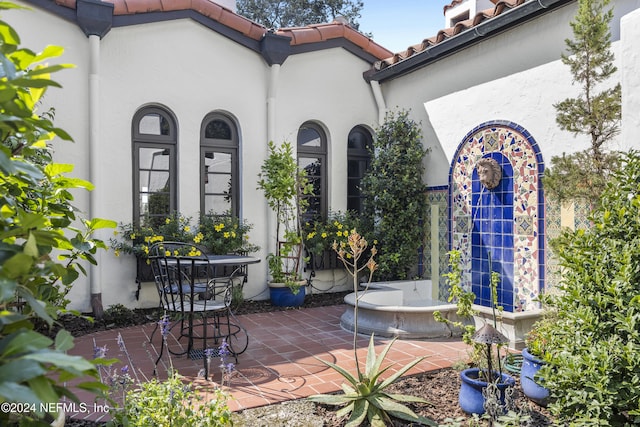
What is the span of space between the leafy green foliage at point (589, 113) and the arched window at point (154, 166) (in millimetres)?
5305

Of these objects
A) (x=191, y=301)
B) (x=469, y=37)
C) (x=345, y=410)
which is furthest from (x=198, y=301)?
(x=469, y=37)

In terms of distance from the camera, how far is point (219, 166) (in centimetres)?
749

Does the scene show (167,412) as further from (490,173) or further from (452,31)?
(452,31)

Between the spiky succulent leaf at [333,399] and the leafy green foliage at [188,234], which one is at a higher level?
the leafy green foliage at [188,234]

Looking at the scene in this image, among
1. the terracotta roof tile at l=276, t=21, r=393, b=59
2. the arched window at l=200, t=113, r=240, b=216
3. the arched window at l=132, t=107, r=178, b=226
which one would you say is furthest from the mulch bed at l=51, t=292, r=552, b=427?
the terracotta roof tile at l=276, t=21, r=393, b=59

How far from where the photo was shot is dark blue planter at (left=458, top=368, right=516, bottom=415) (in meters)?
3.26

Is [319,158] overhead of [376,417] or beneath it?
overhead

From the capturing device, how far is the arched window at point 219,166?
24.1 feet

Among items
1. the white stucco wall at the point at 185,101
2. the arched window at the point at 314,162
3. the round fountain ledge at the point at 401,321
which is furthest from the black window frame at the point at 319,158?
the round fountain ledge at the point at 401,321

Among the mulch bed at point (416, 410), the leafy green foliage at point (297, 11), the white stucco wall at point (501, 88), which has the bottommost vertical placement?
the mulch bed at point (416, 410)

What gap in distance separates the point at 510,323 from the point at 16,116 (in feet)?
16.5

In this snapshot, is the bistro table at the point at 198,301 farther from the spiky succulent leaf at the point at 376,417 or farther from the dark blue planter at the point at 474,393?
the dark blue planter at the point at 474,393

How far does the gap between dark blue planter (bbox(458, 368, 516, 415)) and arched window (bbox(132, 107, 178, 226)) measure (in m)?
5.09

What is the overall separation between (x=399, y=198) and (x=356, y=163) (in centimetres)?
151
